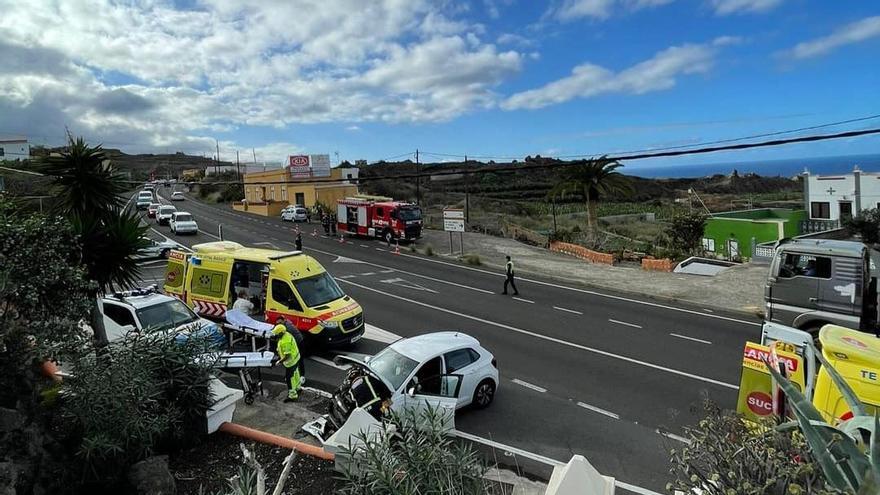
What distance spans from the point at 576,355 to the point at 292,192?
46.7 m

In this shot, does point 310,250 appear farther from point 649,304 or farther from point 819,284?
point 819,284

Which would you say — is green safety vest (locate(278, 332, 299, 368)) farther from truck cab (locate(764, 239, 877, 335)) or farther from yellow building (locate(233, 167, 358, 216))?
yellow building (locate(233, 167, 358, 216))

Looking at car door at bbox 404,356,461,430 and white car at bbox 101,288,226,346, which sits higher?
white car at bbox 101,288,226,346

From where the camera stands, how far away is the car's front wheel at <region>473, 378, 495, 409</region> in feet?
31.6

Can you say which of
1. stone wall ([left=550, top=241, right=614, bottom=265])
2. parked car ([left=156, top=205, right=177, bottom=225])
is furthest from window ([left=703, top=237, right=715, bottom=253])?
parked car ([left=156, top=205, right=177, bottom=225])

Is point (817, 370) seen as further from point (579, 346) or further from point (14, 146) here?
point (14, 146)

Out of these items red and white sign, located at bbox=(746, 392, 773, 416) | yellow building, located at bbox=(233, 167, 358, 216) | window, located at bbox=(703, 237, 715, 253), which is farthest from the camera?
yellow building, located at bbox=(233, 167, 358, 216)

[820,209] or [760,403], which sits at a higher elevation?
[820,209]

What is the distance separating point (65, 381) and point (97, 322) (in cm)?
252

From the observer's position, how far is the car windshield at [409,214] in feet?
111

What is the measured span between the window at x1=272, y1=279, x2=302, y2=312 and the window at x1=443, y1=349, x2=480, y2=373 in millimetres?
4828

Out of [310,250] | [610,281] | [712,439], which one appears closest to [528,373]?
[712,439]

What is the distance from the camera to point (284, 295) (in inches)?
508

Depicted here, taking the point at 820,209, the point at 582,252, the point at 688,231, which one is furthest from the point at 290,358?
the point at 820,209
